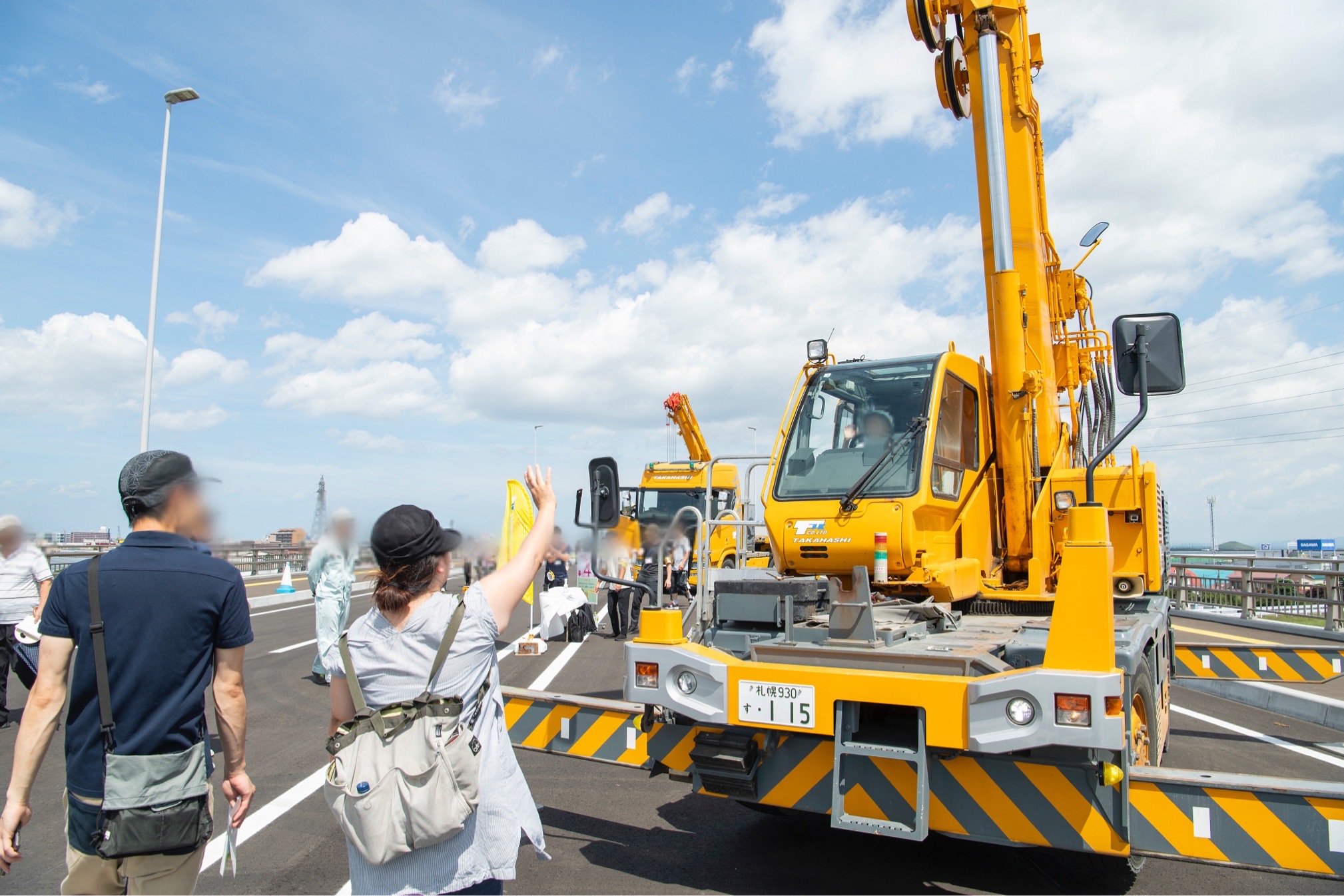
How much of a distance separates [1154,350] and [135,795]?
15.3 feet

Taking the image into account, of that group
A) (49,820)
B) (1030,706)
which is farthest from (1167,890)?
(49,820)

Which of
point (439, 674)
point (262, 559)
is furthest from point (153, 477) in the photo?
point (262, 559)

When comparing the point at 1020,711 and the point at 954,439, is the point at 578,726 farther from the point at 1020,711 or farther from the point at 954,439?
the point at 954,439

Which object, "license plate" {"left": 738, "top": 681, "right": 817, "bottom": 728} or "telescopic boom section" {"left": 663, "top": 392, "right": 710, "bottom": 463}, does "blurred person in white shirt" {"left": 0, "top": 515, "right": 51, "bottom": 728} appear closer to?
"license plate" {"left": 738, "top": 681, "right": 817, "bottom": 728}

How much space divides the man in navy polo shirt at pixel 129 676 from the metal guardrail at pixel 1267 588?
12.9 meters

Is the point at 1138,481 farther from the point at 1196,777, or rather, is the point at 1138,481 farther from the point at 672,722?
the point at 672,722

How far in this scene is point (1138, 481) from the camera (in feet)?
19.9

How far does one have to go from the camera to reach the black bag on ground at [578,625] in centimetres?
1336

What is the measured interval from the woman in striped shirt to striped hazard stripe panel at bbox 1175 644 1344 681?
7.35 metres

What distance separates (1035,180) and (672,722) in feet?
18.3

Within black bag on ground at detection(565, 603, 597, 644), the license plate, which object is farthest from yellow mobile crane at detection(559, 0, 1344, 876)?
black bag on ground at detection(565, 603, 597, 644)

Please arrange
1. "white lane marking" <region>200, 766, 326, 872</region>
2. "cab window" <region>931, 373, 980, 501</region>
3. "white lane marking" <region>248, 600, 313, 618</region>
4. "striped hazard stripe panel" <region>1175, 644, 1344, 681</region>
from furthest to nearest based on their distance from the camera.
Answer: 1. "white lane marking" <region>248, 600, 313, 618</region>
2. "striped hazard stripe panel" <region>1175, 644, 1344, 681</region>
3. "cab window" <region>931, 373, 980, 501</region>
4. "white lane marking" <region>200, 766, 326, 872</region>

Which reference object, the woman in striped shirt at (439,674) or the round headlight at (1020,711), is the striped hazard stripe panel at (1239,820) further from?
the woman in striped shirt at (439,674)

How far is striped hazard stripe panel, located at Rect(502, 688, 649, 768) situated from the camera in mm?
4711
